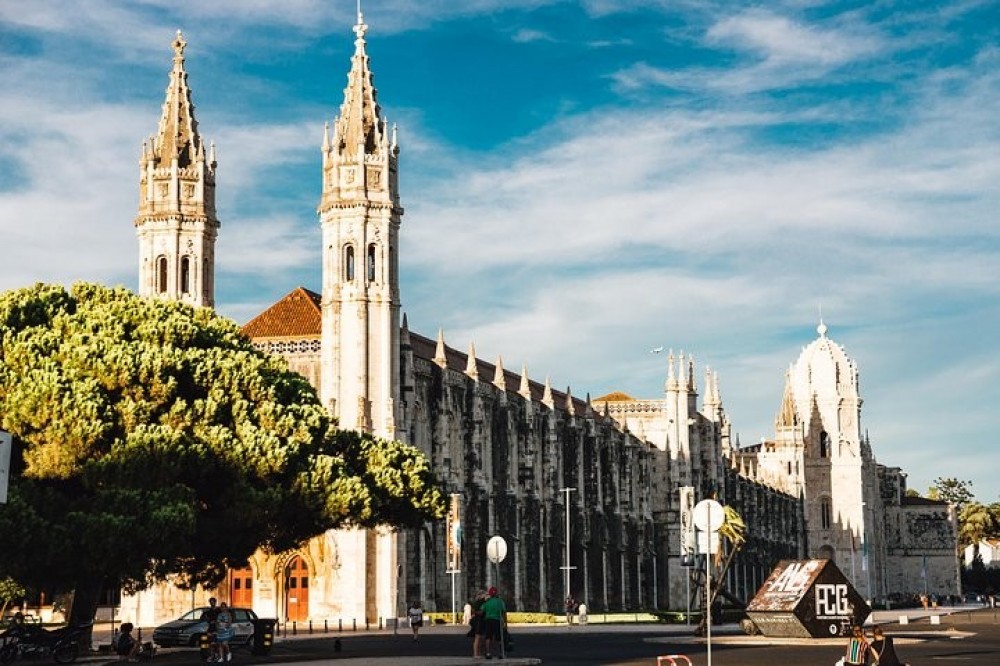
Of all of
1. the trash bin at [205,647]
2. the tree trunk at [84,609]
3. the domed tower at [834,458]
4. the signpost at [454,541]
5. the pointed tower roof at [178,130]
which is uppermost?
the pointed tower roof at [178,130]

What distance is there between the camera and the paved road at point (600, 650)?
Result: 35125mm

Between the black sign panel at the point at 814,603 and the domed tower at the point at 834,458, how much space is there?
10273 centimetres

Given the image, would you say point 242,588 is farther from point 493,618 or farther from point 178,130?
point 493,618

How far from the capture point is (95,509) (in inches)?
1462

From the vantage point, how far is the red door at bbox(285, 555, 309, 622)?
65500 mm

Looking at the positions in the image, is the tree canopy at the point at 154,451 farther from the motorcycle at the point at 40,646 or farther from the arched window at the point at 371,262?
the arched window at the point at 371,262

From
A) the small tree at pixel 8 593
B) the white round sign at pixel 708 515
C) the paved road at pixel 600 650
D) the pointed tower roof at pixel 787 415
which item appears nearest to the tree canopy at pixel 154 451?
the paved road at pixel 600 650

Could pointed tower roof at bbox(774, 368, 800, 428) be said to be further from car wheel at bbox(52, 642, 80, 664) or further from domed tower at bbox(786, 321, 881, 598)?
car wheel at bbox(52, 642, 80, 664)

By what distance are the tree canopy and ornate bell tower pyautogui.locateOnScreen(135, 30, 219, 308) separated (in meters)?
23.3

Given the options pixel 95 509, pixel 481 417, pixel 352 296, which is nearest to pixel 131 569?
pixel 95 509

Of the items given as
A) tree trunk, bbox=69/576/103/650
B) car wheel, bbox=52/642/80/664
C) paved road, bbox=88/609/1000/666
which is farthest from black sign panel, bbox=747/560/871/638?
car wheel, bbox=52/642/80/664

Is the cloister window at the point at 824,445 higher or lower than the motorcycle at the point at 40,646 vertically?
higher

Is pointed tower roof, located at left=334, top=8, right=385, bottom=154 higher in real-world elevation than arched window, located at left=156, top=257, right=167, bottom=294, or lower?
higher

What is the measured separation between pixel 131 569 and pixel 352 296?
30.8 m
